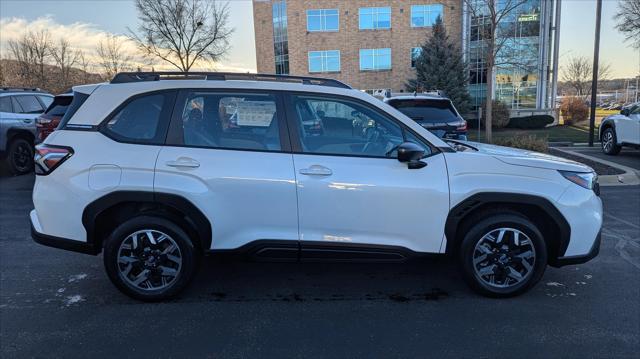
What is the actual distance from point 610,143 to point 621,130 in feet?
2.19

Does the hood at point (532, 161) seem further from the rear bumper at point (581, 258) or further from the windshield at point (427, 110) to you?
the windshield at point (427, 110)

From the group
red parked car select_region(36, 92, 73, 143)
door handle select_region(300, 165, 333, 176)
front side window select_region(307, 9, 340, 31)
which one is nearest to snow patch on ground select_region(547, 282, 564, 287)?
door handle select_region(300, 165, 333, 176)

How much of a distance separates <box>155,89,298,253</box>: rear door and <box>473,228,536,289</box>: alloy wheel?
153cm

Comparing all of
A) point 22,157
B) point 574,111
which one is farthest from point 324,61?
point 22,157

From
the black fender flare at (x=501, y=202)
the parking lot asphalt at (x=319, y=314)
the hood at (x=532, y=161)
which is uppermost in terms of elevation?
the hood at (x=532, y=161)

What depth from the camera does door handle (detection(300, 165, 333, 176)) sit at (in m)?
3.71

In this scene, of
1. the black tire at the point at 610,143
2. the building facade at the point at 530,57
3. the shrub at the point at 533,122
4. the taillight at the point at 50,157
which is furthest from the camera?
the building facade at the point at 530,57

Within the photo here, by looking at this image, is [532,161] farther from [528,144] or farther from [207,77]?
[528,144]

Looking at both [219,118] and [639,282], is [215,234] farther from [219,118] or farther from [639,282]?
[639,282]

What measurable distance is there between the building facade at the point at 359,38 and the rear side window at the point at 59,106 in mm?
29544

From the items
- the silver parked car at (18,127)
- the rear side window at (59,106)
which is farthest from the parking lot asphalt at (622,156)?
the silver parked car at (18,127)

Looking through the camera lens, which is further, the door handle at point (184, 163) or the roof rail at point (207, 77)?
the roof rail at point (207, 77)

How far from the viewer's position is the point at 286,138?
383 cm

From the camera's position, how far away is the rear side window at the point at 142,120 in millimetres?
3846
